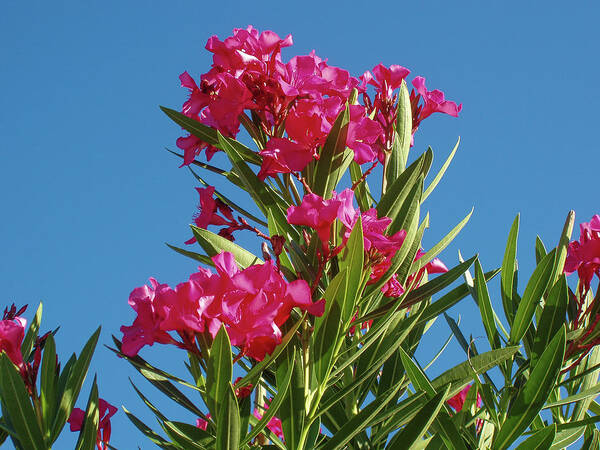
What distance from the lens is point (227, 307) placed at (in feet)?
3.83

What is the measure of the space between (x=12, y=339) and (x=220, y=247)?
1.54ft

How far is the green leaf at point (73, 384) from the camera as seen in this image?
1447 mm

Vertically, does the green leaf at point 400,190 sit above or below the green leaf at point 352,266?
above

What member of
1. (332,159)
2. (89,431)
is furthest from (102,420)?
(332,159)

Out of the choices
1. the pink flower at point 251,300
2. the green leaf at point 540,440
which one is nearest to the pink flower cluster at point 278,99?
the pink flower at point 251,300

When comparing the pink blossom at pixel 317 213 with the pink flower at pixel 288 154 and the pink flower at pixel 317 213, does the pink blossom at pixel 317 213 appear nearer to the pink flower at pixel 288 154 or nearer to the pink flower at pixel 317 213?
the pink flower at pixel 317 213

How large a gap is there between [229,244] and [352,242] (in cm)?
32

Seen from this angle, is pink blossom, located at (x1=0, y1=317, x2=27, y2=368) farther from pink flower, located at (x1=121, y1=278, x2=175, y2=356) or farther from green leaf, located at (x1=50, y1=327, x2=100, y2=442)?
pink flower, located at (x1=121, y1=278, x2=175, y2=356)

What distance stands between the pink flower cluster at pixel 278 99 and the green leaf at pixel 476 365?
0.49 m

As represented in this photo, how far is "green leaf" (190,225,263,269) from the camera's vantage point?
1496 mm

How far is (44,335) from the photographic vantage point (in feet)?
5.42

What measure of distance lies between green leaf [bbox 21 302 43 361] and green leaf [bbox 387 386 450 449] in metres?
0.84

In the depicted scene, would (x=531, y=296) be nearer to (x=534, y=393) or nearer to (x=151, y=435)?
(x=534, y=393)

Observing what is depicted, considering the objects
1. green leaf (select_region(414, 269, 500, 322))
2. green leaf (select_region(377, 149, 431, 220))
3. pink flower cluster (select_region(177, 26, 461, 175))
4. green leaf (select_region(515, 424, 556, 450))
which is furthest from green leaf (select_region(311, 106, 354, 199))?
green leaf (select_region(515, 424, 556, 450))
